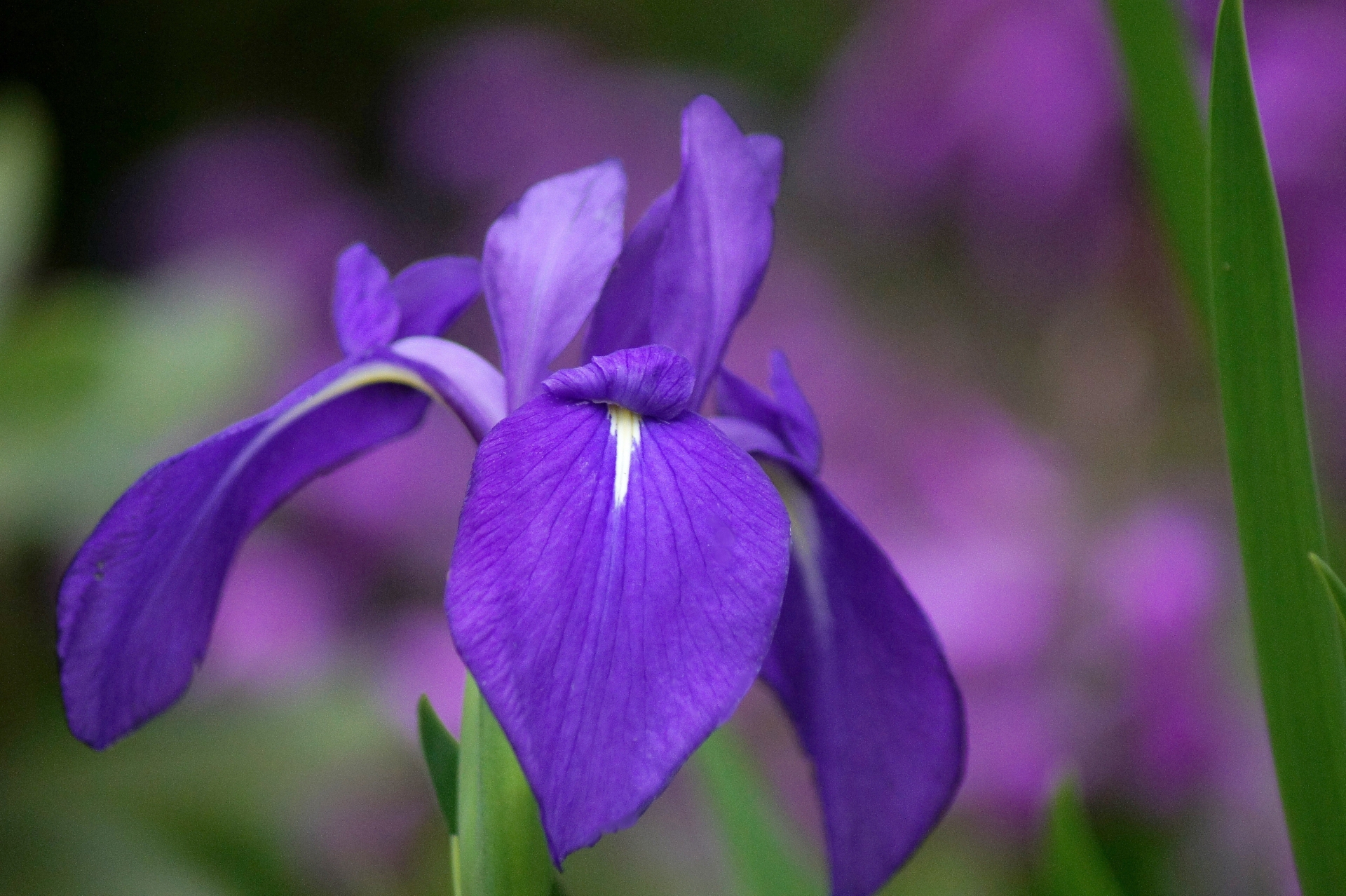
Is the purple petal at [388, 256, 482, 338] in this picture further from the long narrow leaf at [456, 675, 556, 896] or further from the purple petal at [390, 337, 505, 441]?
the long narrow leaf at [456, 675, 556, 896]

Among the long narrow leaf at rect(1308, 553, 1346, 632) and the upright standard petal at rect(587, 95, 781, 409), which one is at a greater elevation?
the upright standard petal at rect(587, 95, 781, 409)

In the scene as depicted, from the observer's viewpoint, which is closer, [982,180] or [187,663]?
[187,663]

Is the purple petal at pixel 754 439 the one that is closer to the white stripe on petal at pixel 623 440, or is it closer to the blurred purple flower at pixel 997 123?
the white stripe on petal at pixel 623 440

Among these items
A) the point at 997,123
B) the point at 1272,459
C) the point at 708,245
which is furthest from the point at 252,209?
the point at 1272,459

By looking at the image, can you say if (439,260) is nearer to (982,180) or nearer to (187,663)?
(187,663)

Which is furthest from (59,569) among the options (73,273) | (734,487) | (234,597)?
(734,487)

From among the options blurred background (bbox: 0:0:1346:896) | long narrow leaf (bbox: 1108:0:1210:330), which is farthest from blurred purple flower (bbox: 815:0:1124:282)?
long narrow leaf (bbox: 1108:0:1210:330)
